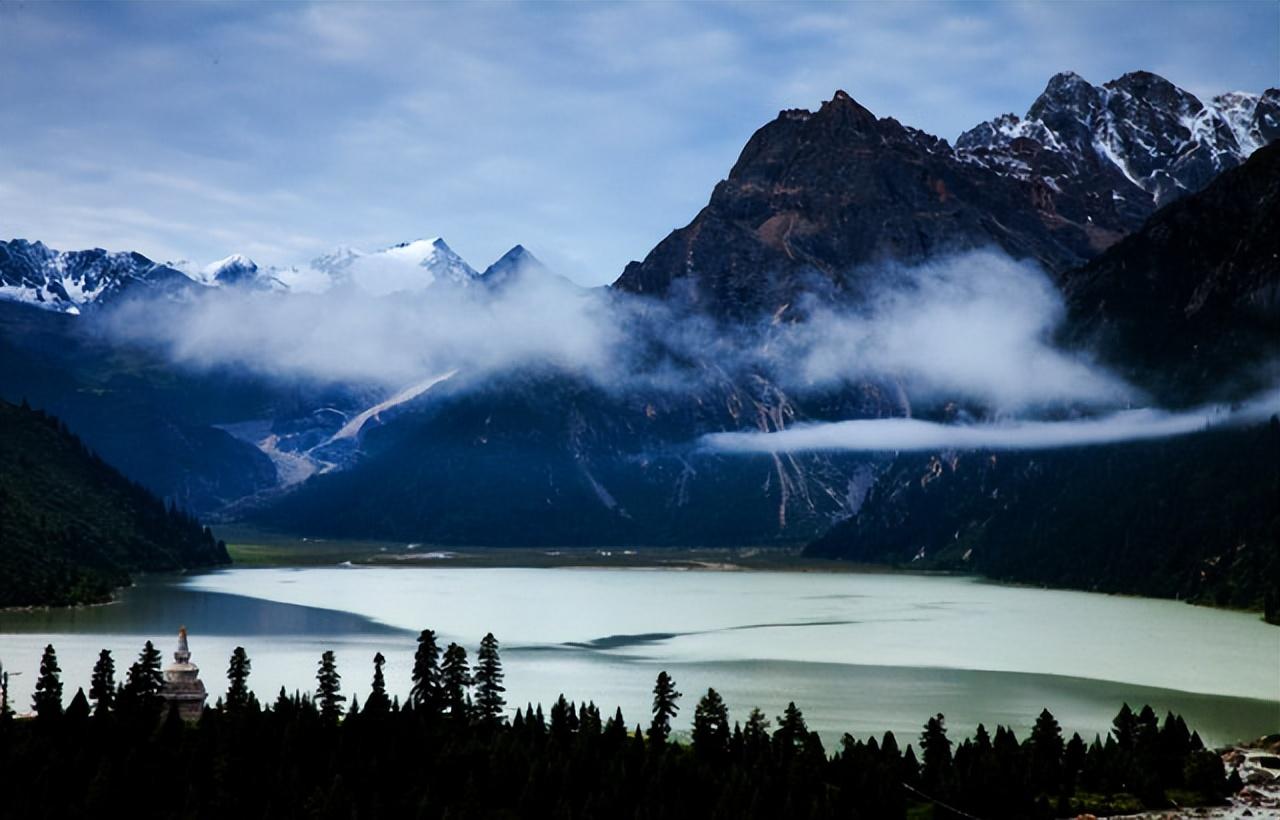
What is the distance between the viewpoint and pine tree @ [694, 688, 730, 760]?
98.3 meters

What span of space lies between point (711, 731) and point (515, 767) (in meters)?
14.5

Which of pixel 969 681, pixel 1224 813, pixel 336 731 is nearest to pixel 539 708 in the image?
pixel 336 731

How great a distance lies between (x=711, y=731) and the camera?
100 m

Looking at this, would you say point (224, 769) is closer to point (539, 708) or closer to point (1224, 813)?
point (539, 708)

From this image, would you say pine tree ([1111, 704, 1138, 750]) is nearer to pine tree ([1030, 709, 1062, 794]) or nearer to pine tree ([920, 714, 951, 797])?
pine tree ([1030, 709, 1062, 794])

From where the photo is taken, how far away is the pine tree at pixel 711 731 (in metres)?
98.3

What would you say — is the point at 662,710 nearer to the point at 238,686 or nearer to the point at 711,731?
the point at 711,731

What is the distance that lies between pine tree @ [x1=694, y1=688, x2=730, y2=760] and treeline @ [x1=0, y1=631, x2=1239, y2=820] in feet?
0.43

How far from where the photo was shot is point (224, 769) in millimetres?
88125

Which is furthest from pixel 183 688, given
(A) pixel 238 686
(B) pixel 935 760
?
(B) pixel 935 760

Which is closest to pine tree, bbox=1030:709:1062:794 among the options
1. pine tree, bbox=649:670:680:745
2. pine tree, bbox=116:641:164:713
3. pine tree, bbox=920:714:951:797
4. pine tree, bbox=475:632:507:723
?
pine tree, bbox=920:714:951:797

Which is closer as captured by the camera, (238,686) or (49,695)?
(49,695)

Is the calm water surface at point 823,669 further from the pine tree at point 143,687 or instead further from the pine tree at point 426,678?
the pine tree at point 143,687

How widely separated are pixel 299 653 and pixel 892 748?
8562 centimetres
